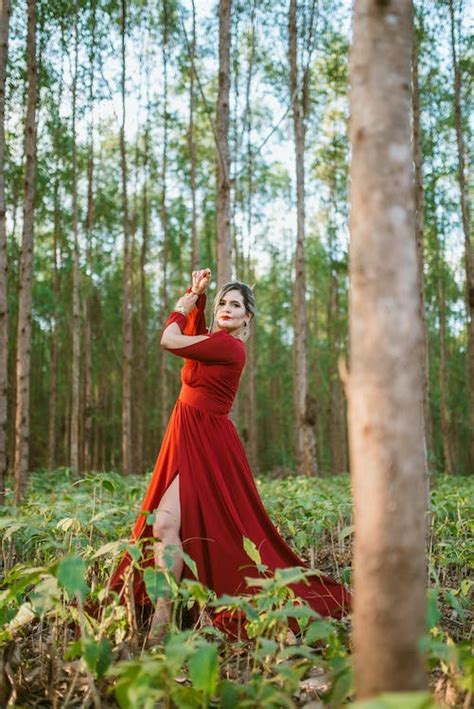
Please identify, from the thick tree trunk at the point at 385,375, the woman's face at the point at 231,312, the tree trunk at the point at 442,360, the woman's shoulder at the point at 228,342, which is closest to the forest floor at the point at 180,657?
the thick tree trunk at the point at 385,375

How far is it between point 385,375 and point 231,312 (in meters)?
2.09

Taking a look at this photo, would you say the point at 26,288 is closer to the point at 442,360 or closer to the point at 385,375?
the point at 385,375

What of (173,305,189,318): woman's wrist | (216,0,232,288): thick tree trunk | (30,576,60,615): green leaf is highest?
(216,0,232,288): thick tree trunk

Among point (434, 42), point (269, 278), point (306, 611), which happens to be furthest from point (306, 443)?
point (269, 278)

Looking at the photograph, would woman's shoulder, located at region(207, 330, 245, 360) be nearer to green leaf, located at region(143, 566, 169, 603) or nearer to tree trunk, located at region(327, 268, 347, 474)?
green leaf, located at region(143, 566, 169, 603)

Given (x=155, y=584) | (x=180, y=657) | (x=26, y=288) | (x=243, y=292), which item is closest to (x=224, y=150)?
(x=26, y=288)

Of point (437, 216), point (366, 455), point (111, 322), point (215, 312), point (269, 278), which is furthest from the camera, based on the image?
point (269, 278)

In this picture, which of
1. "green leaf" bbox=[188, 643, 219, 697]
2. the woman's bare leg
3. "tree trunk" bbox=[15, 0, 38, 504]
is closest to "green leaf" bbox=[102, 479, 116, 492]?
the woman's bare leg

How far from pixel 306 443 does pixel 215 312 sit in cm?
817

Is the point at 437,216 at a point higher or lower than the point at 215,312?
higher

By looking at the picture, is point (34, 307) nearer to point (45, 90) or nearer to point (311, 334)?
point (45, 90)

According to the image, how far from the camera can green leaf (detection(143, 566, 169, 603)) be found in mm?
2246

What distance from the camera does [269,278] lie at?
83.7 ft

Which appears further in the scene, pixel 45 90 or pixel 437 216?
pixel 437 216
